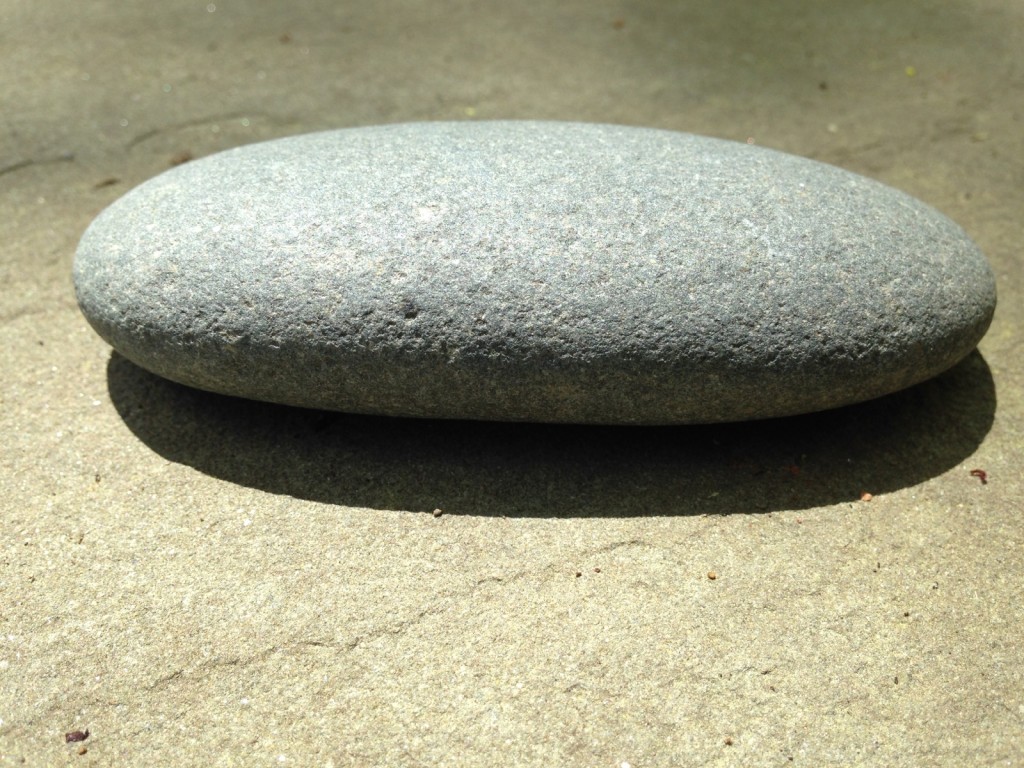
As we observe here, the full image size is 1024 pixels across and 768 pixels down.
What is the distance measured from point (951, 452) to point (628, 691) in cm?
96

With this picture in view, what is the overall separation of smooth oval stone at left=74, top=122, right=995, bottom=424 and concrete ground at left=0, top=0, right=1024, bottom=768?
0.15 m

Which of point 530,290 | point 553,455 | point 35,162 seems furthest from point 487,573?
point 35,162

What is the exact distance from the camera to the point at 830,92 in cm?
361

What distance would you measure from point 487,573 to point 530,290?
53cm

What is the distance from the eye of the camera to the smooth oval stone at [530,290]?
6.23 feet

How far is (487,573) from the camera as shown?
185 cm

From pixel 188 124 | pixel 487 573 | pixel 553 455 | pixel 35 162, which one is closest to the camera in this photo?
pixel 487 573

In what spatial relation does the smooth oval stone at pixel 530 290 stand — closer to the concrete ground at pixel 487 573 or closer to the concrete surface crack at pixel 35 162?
the concrete ground at pixel 487 573

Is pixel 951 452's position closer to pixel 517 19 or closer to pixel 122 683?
pixel 122 683

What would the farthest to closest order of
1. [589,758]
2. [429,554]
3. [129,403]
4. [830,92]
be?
[830,92]
[129,403]
[429,554]
[589,758]

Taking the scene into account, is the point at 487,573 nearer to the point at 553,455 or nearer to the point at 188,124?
the point at 553,455

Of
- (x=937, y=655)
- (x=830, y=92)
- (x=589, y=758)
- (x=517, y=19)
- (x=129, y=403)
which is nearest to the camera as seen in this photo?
(x=589, y=758)

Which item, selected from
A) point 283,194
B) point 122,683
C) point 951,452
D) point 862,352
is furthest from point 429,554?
point 951,452

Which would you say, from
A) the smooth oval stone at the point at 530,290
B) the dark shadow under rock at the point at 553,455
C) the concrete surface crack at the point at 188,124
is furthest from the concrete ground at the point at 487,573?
the concrete surface crack at the point at 188,124
